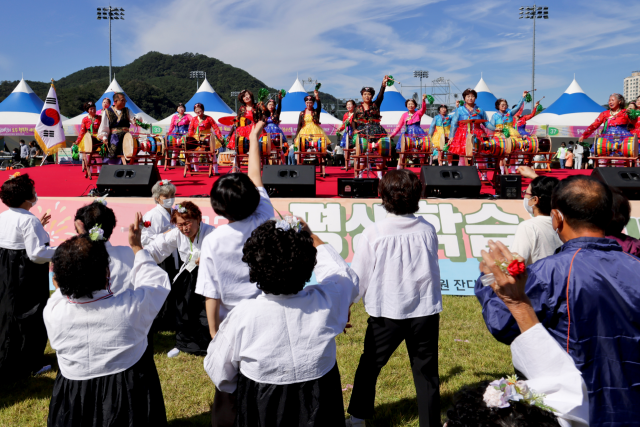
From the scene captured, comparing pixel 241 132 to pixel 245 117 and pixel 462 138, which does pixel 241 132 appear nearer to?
pixel 245 117

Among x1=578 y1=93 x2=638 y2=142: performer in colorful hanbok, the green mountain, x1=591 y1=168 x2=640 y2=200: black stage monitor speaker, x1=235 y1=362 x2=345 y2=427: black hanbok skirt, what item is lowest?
x1=235 y1=362 x2=345 y2=427: black hanbok skirt

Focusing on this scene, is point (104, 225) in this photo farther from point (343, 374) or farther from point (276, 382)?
point (343, 374)

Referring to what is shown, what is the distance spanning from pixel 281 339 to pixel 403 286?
107 cm

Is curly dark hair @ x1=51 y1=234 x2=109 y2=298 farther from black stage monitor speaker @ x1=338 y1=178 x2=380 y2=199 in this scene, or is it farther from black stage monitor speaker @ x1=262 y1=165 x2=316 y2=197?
black stage monitor speaker @ x1=338 y1=178 x2=380 y2=199

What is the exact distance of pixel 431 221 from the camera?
5.69 metres

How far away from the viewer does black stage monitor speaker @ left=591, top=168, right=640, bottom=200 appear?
20.0ft

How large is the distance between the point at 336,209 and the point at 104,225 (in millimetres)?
3709

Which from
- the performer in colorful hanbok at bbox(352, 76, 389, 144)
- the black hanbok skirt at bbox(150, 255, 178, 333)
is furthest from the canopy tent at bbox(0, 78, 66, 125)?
the black hanbok skirt at bbox(150, 255, 178, 333)

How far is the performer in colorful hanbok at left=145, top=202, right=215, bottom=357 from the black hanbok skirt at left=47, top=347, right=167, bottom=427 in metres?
1.38

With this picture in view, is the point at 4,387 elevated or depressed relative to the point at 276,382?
depressed

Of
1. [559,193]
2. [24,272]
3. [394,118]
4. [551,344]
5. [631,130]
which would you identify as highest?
[394,118]

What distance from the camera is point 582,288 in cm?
127

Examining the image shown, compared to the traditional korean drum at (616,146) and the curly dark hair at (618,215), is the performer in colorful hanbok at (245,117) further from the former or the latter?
the curly dark hair at (618,215)

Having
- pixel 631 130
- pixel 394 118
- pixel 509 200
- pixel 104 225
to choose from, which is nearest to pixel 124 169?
pixel 104 225
